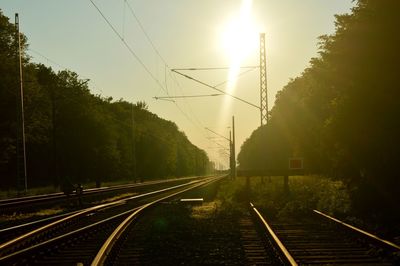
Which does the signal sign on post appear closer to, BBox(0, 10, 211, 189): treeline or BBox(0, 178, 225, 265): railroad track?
BBox(0, 178, 225, 265): railroad track

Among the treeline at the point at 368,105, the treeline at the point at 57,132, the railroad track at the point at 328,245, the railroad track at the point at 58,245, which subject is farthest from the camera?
the treeline at the point at 57,132

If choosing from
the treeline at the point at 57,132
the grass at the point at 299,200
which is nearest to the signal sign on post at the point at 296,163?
the grass at the point at 299,200

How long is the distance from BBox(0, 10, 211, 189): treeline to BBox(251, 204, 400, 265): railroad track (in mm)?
34190

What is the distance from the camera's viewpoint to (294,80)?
86000 mm

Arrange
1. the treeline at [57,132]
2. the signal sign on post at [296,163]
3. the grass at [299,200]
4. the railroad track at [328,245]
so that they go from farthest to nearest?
the treeline at [57,132], the signal sign on post at [296,163], the grass at [299,200], the railroad track at [328,245]

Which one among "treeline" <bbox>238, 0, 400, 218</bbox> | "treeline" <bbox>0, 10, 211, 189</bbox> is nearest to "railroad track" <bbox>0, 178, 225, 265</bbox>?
"treeline" <bbox>238, 0, 400, 218</bbox>

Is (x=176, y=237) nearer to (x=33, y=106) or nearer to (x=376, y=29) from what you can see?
(x=376, y=29)

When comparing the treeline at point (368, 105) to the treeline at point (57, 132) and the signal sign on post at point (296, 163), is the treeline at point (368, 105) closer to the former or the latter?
the signal sign on post at point (296, 163)

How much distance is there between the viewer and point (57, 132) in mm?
80250

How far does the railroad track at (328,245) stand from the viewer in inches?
446

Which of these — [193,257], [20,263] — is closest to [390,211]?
[193,257]

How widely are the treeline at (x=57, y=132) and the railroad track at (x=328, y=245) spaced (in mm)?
34190

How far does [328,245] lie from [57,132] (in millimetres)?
70697

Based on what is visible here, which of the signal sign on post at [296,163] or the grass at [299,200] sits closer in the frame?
the grass at [299,200]
